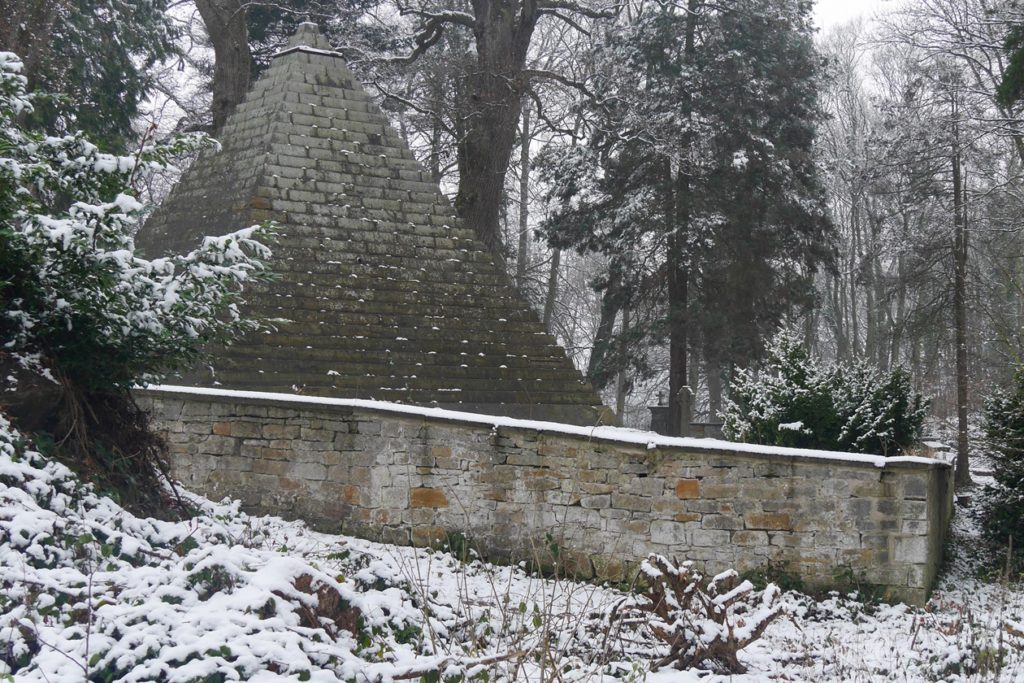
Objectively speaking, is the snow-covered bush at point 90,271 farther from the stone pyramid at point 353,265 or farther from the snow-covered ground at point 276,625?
the stone pyramid at point 353,265

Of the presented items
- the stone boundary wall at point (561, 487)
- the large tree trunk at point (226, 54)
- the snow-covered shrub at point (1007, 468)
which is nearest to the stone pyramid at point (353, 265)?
the stone boundary wall at point (561, 487)

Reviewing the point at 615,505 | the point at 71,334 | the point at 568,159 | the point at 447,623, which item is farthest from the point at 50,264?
the point at 568,159

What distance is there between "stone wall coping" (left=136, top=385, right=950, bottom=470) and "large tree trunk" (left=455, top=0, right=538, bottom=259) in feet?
27.9

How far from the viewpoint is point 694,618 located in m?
6.22

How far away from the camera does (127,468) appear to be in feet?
23.8

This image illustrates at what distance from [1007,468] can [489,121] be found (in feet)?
34.5

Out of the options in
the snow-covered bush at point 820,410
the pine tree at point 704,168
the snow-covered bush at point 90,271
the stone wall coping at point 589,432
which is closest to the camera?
the snow-covered bush at point 90,271

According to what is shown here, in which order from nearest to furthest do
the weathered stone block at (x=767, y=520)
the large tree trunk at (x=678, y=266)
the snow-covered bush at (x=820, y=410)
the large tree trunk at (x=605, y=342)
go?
the weathered stone block at (x=767, y=520)
the snow-covered bush at (x=820, y=410)
the large tree trunk at (x=678, y=266)
the large tree trunk at (x=605, y=342)

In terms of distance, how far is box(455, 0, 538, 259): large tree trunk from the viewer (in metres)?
18.2

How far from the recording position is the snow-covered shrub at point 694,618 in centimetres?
598

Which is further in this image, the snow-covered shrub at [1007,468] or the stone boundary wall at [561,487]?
the snow-covered shrub at [1007,468]

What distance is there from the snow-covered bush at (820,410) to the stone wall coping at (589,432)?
267 cm

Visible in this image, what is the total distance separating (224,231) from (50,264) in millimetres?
6309

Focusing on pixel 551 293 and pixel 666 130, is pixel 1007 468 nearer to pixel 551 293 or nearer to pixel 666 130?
pixel 666 130
